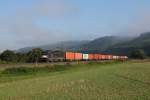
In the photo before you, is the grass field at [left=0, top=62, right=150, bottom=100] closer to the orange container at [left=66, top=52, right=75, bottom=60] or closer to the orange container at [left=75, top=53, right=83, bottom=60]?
the orange container at [left=66, top=52, right=75, bottom=60]

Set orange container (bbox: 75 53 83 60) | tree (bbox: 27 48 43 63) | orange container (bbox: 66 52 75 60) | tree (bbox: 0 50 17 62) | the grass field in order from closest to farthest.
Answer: the grass field → tree (bbox: 27 48 43 63) → tree (bbox: 0 50 17 62) → orange container (bbox: 66 52 75 60) → orange container (bbox: 75 53 83 60)

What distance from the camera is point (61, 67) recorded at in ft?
188

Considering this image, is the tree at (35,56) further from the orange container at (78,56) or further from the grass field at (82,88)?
the grass field at (82,88)

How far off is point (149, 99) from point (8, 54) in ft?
258

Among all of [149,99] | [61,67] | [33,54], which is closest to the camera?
[149,99]

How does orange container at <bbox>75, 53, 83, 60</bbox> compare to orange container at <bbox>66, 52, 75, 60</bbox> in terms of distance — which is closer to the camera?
orange container at <bbox>66, 52, 75, 60</bbox>

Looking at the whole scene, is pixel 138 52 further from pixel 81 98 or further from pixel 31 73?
pixel 81 98

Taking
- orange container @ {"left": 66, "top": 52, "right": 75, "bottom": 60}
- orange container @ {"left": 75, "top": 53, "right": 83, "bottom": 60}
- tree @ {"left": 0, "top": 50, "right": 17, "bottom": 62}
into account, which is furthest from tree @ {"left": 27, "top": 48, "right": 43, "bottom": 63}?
orange container @ {"left": 75, "top": 53, "right": 83, "bottom": 60}

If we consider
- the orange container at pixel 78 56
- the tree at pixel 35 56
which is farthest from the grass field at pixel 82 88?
the orange container at pixel 78 56

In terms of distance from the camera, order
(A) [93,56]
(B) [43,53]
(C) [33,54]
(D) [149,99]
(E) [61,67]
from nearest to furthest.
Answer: (D) [149,99], (E) [61,67], (B) [43,53], (C) [33,54], (A) [93,56]

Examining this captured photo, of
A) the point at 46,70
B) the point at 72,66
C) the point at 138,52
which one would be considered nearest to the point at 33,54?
the point at 72,66

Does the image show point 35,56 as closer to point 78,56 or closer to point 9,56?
point 9,56

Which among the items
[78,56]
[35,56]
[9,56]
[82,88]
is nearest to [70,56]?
[78,56]

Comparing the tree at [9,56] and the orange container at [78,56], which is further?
the orange container at [78,56]
